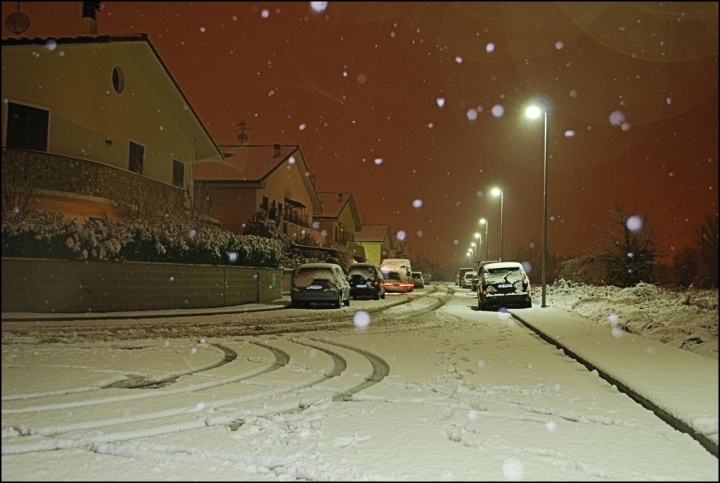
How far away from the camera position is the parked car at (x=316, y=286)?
23.9 metres

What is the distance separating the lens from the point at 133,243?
61.2ft

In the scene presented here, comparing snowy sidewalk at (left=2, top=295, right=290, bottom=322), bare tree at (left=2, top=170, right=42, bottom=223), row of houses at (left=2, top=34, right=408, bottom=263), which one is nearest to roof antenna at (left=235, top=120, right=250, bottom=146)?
row of houses at (left=2, top=34, right=408, bottom=263)

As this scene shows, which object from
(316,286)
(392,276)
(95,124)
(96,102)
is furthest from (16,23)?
(392,276)

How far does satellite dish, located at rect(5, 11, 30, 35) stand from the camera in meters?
9.92

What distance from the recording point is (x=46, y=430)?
547 cm

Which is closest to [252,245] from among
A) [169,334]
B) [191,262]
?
[191,262]

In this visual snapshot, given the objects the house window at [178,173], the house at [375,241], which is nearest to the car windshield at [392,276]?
the house window at [178,173]

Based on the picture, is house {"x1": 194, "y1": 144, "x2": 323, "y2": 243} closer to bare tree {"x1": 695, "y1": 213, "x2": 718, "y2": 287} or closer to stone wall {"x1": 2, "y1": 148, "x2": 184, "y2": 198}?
stone wall {"x1": 2, "y1": 148, "x2": 184, "y2": 198}

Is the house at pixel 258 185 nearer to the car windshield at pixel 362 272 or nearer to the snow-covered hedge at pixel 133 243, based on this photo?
the car windshield at pixel 362 272

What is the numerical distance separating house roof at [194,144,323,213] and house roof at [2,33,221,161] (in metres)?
7.40

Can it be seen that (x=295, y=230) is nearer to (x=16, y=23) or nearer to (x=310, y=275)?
(x=310, y=275)

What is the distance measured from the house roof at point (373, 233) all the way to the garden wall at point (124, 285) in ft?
233

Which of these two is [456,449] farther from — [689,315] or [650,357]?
[689,315]

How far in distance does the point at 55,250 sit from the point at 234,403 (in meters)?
2.41
